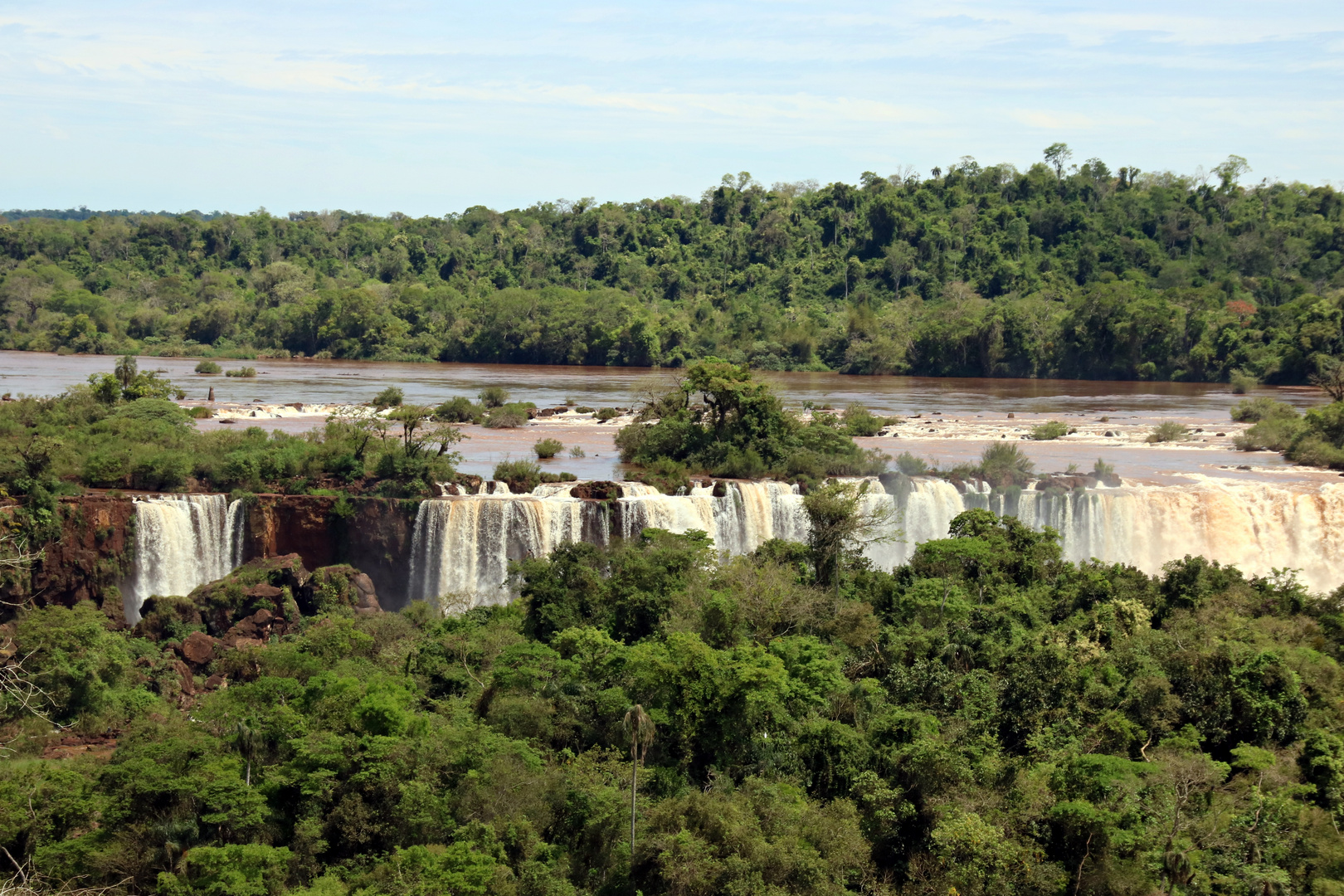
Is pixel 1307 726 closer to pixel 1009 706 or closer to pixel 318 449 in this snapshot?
pixel 1009 706

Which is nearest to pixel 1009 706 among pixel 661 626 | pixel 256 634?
pixel 661 626

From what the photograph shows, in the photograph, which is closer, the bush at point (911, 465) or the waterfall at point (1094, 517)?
the waterfall at point (1094, 517)

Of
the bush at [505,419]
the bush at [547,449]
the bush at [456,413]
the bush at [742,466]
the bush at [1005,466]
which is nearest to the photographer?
the bush at [1005,466]

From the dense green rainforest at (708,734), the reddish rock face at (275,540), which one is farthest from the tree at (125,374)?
the dense green rainforest at (708,734)

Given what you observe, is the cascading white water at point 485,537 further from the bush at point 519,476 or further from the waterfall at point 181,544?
the waterfall at point 181,544

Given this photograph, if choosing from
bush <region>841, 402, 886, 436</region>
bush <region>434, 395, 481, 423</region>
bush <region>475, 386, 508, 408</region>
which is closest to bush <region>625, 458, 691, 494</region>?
bush <region>841, 402, 886, 436</region>

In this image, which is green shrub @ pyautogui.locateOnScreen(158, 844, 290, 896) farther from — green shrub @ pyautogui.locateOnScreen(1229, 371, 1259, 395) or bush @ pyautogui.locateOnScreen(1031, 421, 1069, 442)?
green shrub @ pyautogui.locateOnScreen(1229, 371, 1259, 395)
